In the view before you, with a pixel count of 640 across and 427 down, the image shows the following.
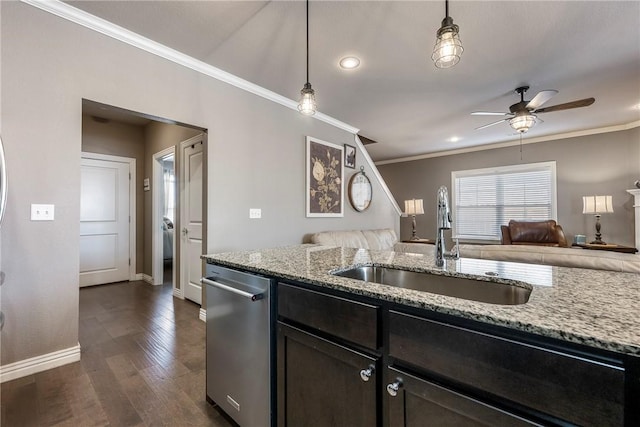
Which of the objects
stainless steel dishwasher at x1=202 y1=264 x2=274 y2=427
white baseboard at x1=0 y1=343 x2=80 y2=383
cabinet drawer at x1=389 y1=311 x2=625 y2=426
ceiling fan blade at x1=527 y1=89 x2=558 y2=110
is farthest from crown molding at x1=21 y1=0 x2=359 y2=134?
cabinet drawer at x1=389 y1=311 x2=625 y2=426

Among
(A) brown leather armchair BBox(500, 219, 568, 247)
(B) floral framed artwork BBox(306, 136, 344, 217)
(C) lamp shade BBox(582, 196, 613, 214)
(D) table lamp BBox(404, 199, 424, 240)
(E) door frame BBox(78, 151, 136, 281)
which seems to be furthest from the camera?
(D) table lamp BBox(404, 199, 424, 240)

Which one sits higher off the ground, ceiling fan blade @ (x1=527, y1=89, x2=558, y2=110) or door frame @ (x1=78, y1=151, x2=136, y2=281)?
ceiling fan blade @ (x1=527, y1=89, x2=558, y2=110)

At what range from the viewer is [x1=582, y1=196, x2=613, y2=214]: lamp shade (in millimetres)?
4281

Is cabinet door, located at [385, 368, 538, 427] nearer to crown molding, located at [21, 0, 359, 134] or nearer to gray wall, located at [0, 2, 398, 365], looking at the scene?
gray wall, located at [0, 2, 398, 365]

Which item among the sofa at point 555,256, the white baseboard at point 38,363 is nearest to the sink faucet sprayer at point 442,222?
the sofa at point 555,256

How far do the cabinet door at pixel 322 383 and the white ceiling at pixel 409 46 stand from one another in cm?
217

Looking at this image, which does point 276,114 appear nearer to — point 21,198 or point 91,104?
point 91,104

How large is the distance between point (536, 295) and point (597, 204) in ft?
16.3

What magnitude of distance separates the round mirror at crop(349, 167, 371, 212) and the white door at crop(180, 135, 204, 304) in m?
2.31

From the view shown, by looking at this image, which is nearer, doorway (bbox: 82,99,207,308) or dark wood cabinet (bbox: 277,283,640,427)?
dark wood cabinet (bbox: 277,283,640,427)

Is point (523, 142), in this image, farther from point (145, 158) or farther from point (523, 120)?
point (145, 158)

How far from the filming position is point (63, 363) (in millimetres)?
2104

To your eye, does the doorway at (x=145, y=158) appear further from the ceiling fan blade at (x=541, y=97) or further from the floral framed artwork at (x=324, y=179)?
the ceiling fan blade at (x=541, y=97)

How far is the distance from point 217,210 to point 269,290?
1.85m
